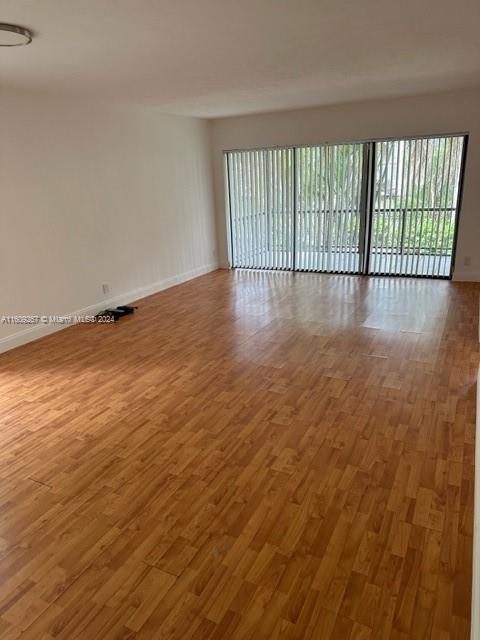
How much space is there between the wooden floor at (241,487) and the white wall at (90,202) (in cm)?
89

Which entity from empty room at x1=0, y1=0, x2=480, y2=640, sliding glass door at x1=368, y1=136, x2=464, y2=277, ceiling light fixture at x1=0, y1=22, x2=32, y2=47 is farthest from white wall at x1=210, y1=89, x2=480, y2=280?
ceiling light fixture at x1=0, y1=22, x2=32, y2=47

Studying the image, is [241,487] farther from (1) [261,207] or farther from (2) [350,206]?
(1) [261,207]

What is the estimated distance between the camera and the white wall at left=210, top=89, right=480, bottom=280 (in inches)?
221

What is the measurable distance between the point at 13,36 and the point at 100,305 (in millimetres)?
3150

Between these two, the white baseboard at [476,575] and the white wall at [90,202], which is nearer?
the white baseboard at [476,575]

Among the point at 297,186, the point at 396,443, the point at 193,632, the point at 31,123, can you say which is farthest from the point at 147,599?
the point at 297,186

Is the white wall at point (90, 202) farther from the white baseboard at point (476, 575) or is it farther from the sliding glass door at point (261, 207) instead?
the white baseboard at point (476, 575)

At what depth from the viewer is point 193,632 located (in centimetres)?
149

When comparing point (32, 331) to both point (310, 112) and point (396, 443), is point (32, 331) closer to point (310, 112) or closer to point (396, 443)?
point (396, 443)

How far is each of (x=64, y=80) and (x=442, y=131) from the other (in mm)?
4631

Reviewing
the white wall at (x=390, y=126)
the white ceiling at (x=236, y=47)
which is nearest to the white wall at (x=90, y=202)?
the white ceiling at (x=236, y=47)

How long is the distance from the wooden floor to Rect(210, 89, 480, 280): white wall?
2.32m

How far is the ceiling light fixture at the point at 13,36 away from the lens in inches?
94.5

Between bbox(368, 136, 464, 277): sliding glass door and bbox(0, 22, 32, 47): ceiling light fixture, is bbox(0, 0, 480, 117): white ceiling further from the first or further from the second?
bbox(368, 136, 464, 277): sliding glass door
